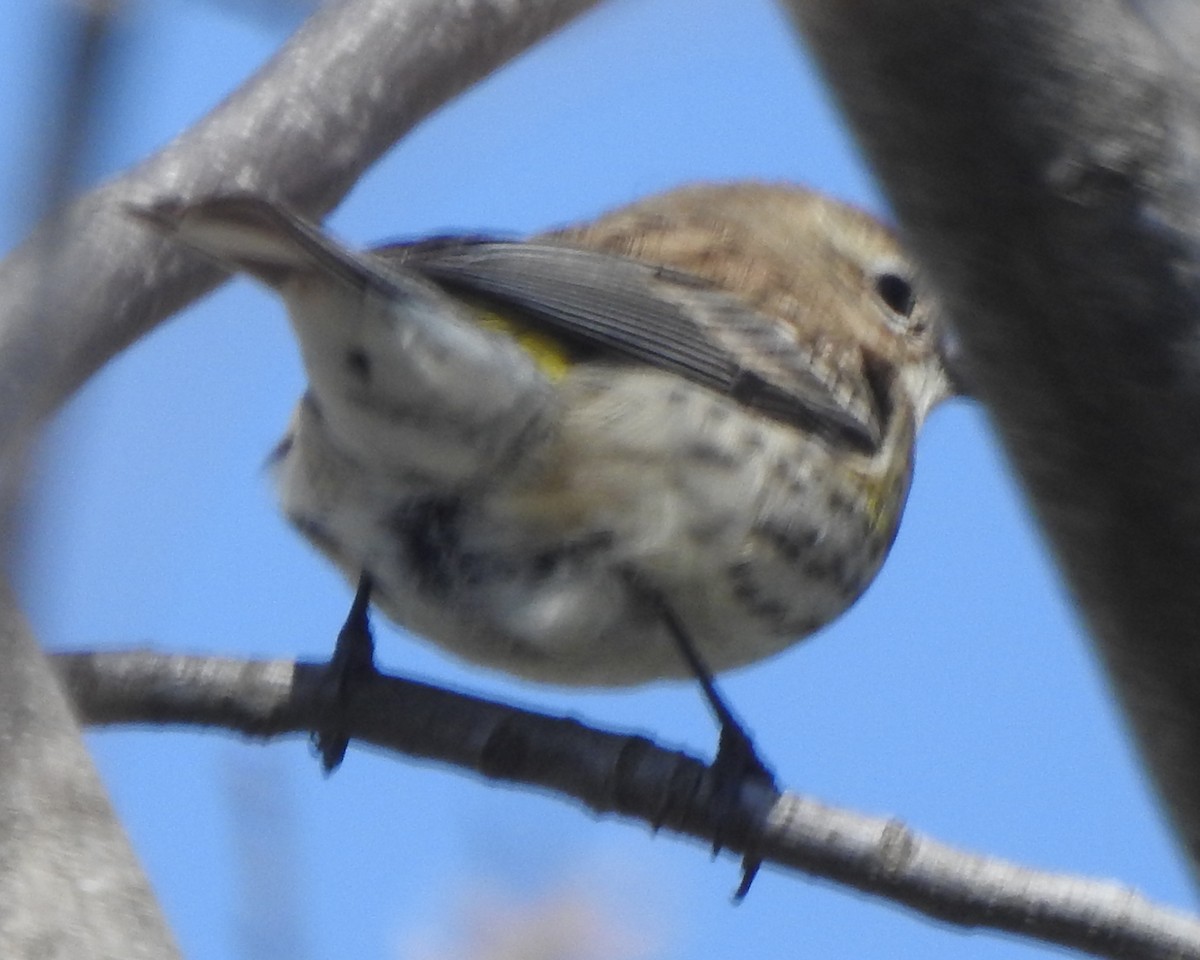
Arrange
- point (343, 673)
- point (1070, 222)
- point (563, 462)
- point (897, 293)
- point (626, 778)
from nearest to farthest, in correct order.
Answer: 1. point (1070, 222)
2. point (626, 778)
3. point (343, 673)
4. point (563, 462)
5. point (897, 293)

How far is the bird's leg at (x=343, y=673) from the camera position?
10.1 feet

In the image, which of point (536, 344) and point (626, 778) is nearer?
point (626, 778)

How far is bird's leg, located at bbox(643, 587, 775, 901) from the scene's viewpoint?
9.66 feet

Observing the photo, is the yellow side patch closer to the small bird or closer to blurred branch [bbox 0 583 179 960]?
the small bird

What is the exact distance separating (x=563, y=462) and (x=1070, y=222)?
2158 mm

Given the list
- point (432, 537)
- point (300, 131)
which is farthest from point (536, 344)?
point (300, 131)

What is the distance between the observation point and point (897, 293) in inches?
189

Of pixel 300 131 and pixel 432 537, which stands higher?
pixel 300 131

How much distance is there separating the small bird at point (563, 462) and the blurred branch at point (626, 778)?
0.35 m

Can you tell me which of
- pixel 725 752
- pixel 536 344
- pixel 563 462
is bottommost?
pixel 725 752

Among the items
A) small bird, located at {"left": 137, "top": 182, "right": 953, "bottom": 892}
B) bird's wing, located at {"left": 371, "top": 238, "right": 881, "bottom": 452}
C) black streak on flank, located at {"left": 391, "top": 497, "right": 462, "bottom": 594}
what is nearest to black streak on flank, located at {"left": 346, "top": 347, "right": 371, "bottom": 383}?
small bird, located at {"left": 137, "top": 182, "right": 953, "bottom": 892}

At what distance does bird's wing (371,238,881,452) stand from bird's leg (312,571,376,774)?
2.09 feet

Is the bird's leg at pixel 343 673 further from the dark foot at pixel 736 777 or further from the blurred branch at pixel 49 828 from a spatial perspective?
the blurred branch at pixel 49 828

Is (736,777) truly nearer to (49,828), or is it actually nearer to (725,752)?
(725,752)
